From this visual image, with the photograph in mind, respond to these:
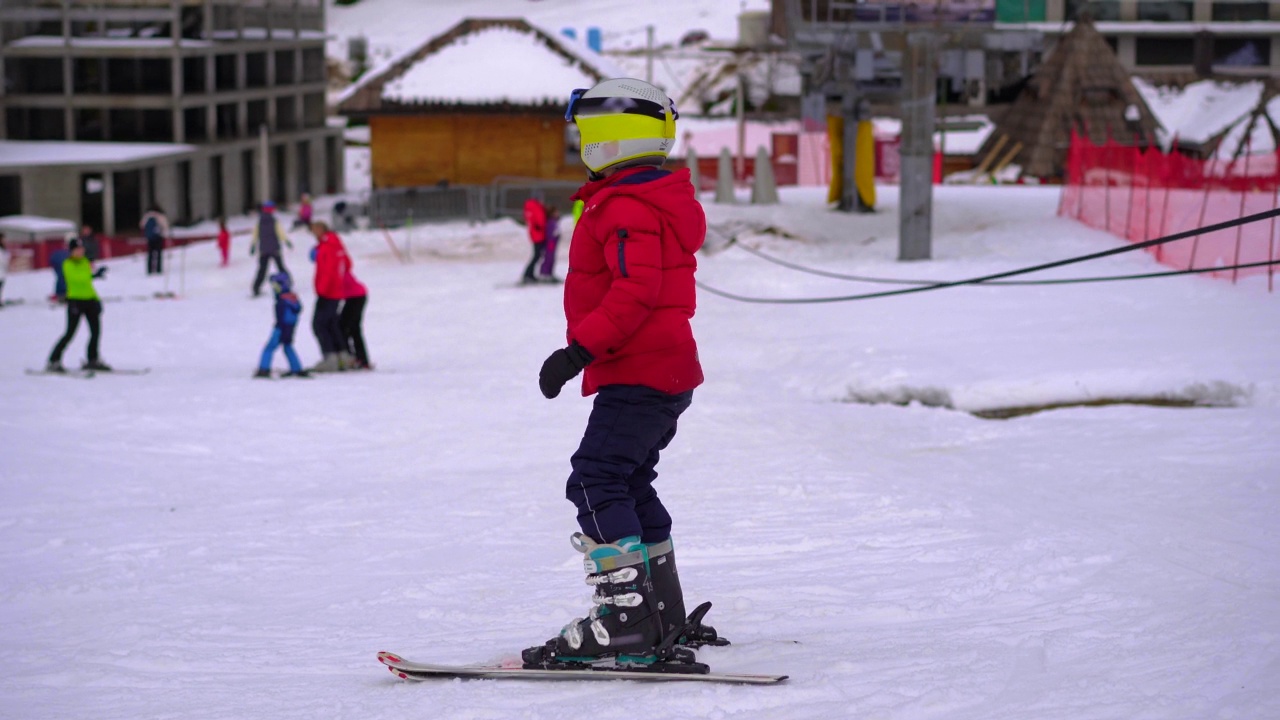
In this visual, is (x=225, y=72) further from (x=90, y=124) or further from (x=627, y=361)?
(x=627, y=361)

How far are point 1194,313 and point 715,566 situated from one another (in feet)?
31.0

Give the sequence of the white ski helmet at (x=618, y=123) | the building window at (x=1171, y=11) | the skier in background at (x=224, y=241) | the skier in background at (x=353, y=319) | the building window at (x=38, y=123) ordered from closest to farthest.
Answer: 1. the white ski helmet at (x=618, y=123)
2. the skier in background at (x=353, y=319)
3. the skier in background at (x=224, y=241)
4. the building window at (x=38, y=123)
5. the building window at (x=1171, y=11)

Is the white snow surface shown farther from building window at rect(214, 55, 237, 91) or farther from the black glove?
the black glove

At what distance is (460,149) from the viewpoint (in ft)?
128

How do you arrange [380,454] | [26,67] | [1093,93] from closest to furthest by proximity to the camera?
[380,454]
[1093,93]
[26,67]

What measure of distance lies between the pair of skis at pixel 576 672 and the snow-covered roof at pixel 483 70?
33.5 metres

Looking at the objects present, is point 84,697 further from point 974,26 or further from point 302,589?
point 974,26

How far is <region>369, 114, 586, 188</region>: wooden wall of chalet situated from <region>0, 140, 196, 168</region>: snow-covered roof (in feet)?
27.6

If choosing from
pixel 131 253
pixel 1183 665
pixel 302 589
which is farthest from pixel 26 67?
pixel 1183 665

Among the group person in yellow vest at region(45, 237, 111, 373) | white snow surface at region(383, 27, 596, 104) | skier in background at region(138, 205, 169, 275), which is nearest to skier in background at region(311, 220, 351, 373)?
person in yellow vest at region(45, 237, 111, 373)

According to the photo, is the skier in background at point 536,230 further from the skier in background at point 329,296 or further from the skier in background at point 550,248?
the skier in background at point 329,296

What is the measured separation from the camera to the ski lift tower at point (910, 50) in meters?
21.7

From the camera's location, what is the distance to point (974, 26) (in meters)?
22.5

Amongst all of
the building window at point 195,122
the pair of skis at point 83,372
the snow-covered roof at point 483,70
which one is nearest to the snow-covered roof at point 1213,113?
the snow-covered roof at point 483,70
